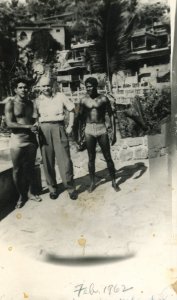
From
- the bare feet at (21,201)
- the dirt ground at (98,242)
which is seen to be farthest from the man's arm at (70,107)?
the bare feet at (21,201)

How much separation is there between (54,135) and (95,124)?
0.54ft

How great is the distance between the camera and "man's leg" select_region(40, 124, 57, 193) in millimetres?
1475

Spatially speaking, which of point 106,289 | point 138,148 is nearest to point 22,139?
point 138,148

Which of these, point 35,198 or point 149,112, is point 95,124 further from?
point 35,198

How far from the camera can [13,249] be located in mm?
1494

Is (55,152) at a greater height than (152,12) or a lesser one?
lesser

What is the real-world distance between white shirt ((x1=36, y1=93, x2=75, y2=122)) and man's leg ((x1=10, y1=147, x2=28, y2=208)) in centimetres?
16

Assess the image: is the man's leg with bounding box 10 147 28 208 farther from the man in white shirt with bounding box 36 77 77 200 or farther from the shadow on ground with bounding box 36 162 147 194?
the shadow on ground with bounding box 36 162 147 194

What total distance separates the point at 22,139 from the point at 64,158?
7.0 inches

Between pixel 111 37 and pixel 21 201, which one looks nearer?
pixel 111 37

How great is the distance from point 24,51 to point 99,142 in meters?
0.44

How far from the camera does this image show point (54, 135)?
148cm

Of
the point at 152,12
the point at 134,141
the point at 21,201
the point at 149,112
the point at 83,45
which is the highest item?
the point at 152,12

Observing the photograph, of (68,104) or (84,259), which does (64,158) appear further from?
(84,259)
